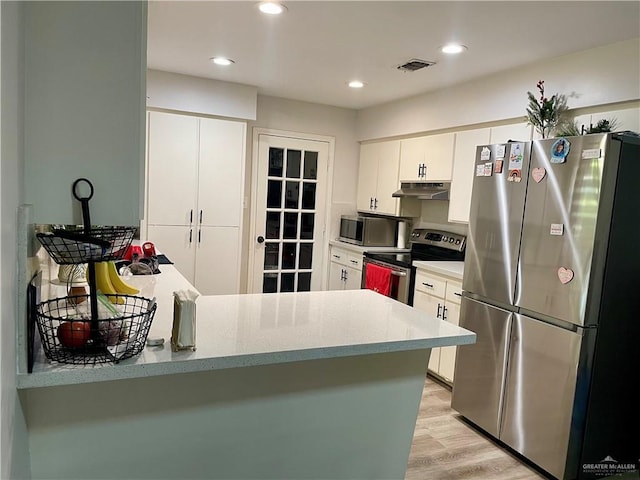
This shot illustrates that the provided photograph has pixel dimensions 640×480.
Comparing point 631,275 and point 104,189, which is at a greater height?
point 104,189

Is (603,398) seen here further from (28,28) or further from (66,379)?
(28,28)

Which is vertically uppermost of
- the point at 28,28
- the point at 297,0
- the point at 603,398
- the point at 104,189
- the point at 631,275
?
the point at 297,0

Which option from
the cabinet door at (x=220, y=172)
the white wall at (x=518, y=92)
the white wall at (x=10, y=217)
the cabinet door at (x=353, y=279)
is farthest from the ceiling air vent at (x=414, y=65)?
the white wall at (x=10, y=217)

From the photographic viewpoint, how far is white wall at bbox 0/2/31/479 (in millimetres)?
762

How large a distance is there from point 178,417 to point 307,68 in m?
2.90

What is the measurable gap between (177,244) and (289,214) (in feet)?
4.20

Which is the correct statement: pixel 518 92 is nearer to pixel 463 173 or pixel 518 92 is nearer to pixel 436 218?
pixel 463 173

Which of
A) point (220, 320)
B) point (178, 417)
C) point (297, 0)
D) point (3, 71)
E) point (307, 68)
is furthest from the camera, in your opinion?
point (307, 68)

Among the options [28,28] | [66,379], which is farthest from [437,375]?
[28,28]

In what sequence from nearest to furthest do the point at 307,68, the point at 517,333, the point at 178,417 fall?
1. the point at 178,417
2. the point at 517,333
3. the point at 307,68

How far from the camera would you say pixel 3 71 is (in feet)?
2.44

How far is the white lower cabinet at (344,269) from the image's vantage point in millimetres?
4617

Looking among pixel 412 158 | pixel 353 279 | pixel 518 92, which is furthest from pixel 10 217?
pixel 353 279

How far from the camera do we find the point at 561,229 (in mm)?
2326
